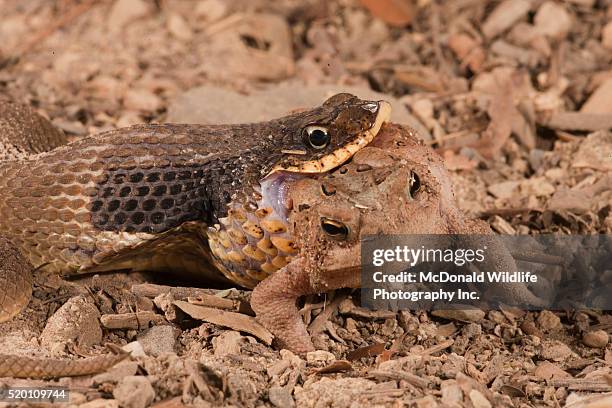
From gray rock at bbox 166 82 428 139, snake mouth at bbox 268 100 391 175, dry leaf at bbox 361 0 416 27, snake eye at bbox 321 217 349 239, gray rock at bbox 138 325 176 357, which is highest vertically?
dry leaf at bbox 361 0 416 27

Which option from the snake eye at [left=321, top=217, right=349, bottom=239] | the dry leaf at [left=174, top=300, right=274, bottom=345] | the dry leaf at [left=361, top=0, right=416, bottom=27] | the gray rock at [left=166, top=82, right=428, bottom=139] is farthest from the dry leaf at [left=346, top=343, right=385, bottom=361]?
the dry leaf at [left=361, top=0, right=416, bottom=27]

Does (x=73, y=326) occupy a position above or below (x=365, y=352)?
above

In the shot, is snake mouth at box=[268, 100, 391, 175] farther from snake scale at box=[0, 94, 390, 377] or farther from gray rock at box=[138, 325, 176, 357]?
gray rock at box=[138, 325, 176, 357]

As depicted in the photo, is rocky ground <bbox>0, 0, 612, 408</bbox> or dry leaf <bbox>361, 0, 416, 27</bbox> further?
dry leaf <bbox>361, 0, 416, 27</bbox>

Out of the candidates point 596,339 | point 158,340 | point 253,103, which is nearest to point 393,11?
point 253,103

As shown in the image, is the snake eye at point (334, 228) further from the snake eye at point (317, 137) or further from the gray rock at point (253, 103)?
the gray rock at point (253, 103)

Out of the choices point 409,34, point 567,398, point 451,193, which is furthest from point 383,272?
point 409,34

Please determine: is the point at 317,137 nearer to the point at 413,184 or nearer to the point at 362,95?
the point at 413,184

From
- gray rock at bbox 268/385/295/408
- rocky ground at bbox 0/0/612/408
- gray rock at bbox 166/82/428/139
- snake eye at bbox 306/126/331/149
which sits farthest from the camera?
gray rock at bbox 166/82/428/139
